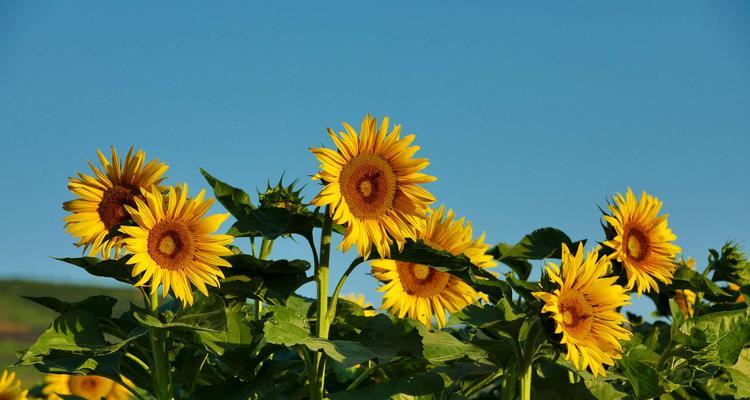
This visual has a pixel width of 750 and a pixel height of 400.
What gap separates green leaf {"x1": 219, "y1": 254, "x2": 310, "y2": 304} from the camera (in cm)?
273

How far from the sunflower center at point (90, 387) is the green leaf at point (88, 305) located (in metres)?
2.09

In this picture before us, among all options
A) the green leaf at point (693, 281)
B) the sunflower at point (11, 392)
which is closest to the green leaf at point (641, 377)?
the green leaf at point (693, 281)

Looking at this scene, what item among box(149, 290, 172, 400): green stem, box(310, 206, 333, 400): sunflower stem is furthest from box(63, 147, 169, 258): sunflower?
box(310, 206, 333, 400): sunflower stem

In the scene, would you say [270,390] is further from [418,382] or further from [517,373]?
[517,373]

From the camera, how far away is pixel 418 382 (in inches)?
104

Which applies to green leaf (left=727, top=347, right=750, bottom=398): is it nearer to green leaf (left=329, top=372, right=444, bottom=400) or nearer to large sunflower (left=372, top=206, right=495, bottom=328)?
large sunflower (left=372, top=206, right=495, bottom=328)

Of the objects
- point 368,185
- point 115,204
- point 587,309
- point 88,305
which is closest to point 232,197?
point 115,204

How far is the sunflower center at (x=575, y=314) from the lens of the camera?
259cm

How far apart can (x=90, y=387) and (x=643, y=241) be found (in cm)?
332

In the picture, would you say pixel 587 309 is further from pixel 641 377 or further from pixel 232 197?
pixel 232 197

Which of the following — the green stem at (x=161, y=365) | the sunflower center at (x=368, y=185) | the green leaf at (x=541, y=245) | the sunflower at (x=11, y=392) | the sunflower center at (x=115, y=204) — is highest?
the green leaf at (x=541, y=245)

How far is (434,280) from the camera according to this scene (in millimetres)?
3184

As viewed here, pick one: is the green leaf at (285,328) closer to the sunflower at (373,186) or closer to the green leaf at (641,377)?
the sunflower at (373,186)

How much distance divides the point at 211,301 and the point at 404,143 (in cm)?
78
